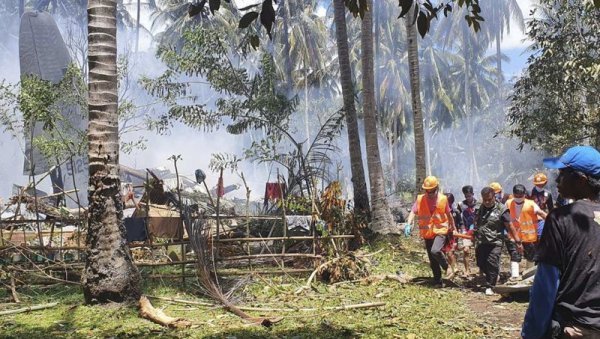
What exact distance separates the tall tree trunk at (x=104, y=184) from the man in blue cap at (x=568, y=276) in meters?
5.52

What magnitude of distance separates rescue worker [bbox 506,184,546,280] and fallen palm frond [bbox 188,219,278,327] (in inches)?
165

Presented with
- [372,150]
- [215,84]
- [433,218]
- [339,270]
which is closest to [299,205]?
[339,270]

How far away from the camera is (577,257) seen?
240cm

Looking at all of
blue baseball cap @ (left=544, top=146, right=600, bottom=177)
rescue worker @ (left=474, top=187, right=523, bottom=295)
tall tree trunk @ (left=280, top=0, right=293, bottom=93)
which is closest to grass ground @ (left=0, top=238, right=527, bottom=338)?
rescue worker @ (left=474, top=187, right=523, bottom=295)

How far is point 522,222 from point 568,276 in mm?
6350

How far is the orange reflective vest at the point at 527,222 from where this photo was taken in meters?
8.30

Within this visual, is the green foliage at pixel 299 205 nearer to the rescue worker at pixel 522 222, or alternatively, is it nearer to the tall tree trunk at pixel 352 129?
the tall tree trunk at pixel 352 129

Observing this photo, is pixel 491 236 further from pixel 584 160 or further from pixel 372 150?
pixel 584 160

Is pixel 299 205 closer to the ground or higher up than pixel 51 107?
closer to the ground

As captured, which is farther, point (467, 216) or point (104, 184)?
point (467, 216)

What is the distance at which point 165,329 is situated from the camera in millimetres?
5957

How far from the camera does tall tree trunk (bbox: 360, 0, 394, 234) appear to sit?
12.7 meters

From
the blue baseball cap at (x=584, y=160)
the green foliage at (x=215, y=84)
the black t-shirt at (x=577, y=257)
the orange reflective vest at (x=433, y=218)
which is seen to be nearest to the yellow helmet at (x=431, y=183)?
the orange reflective vest at (x=433, y=218)

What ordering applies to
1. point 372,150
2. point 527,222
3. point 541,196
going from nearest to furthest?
point 527,222 < point 541,196 < point 372,150
